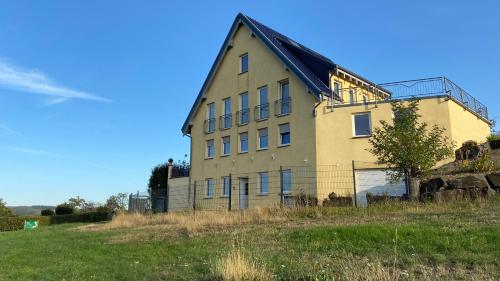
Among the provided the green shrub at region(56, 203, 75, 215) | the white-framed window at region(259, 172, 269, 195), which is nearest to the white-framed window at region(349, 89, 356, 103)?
the white-framed window at region(259, 172, 269, 195)

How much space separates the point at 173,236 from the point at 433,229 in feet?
21.5

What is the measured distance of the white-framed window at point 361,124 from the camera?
80.2 feet

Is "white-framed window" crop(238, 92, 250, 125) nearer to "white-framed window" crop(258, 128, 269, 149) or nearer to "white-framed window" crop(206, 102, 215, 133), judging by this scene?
"white-framed window" crop(258, 128, 269, 149)

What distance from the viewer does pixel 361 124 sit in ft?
81.1

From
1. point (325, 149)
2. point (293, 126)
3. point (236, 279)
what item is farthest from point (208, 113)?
point (236, 279)

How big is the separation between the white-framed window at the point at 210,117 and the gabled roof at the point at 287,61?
929 mm

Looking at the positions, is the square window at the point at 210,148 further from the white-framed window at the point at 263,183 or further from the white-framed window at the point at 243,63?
the white-framed window at the point at 263,183

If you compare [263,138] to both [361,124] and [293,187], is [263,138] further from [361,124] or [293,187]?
[361,124]

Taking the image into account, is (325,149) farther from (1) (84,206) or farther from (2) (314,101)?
(1) (84,206)

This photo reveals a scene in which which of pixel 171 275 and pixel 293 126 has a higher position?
pixel 293 126

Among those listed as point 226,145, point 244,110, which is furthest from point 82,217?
point 244,110

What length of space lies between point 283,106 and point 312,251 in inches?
772

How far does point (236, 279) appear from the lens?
19.8 feet

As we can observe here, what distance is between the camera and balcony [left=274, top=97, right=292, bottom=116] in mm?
27141
